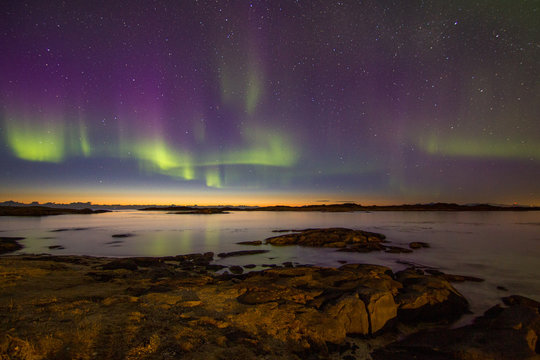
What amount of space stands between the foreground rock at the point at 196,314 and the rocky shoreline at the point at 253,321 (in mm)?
30

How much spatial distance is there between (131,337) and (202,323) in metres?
1.80

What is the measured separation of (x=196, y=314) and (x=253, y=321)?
1767 mm

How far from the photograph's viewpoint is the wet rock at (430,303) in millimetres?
9523

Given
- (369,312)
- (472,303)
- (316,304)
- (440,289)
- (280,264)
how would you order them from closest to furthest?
(369,312) → (316,304) → (440,289) → (472,303) → (280,264)

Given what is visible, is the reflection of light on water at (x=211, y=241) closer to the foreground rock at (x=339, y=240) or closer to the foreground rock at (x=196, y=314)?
the foreground rock at (x=339, y=240)

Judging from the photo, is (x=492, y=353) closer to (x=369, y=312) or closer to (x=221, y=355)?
(x=369, y=312)

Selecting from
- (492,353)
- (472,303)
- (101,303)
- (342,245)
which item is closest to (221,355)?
(101,303)

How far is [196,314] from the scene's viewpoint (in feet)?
26.1

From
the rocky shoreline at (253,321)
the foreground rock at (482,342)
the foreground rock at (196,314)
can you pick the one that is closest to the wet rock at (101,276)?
the foreground rock at (196,314)

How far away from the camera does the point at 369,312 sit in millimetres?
8508

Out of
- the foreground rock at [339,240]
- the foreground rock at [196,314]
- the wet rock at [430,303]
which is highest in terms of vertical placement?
the foreground rock at [196,314]

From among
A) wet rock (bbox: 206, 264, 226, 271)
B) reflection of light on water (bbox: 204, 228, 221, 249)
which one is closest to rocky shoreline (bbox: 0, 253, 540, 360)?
wet rock (bbox: 206, 264, 226, 271)

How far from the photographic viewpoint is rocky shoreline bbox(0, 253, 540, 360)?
612 centimetres

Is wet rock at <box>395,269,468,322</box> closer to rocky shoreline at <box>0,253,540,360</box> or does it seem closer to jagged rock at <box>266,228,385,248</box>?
rocky shoreline at <box>0,253,540,360</box>
